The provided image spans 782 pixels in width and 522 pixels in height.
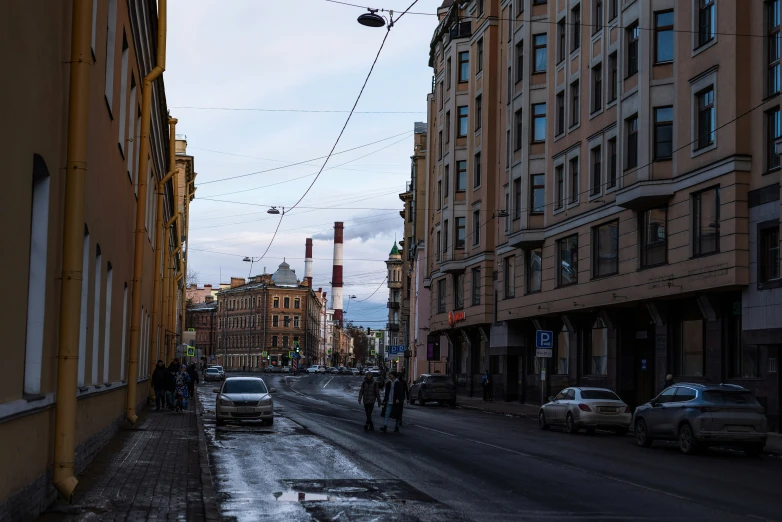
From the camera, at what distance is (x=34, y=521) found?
32.2 ft

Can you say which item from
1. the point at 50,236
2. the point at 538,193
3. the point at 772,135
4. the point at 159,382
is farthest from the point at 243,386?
the point at 538,193

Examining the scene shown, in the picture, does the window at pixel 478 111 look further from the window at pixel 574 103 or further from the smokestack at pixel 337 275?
the smokestack at pixel 337 275

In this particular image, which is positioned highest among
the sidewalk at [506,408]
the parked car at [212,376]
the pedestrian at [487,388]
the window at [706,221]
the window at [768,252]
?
the window at [706,221]

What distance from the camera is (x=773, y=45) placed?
89.6 ft

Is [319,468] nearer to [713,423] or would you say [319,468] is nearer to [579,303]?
[713,423]

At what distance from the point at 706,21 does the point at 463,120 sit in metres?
26.3

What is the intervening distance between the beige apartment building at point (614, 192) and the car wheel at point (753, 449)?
5.78 meters

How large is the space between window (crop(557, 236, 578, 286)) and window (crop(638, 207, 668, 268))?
6158 mm

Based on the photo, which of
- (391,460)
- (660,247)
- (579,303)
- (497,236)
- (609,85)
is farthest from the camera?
(497,236)

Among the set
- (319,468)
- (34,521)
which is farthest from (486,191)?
(34,521)

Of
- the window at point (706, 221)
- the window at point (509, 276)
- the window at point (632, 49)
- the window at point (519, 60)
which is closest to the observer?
the window at point (706, 221)

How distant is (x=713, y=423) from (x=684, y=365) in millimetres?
12272

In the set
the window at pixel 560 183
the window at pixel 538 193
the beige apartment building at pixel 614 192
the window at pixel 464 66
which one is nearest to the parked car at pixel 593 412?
the beige apartment building at pixel 614 192

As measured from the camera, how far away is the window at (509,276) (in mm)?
47594
